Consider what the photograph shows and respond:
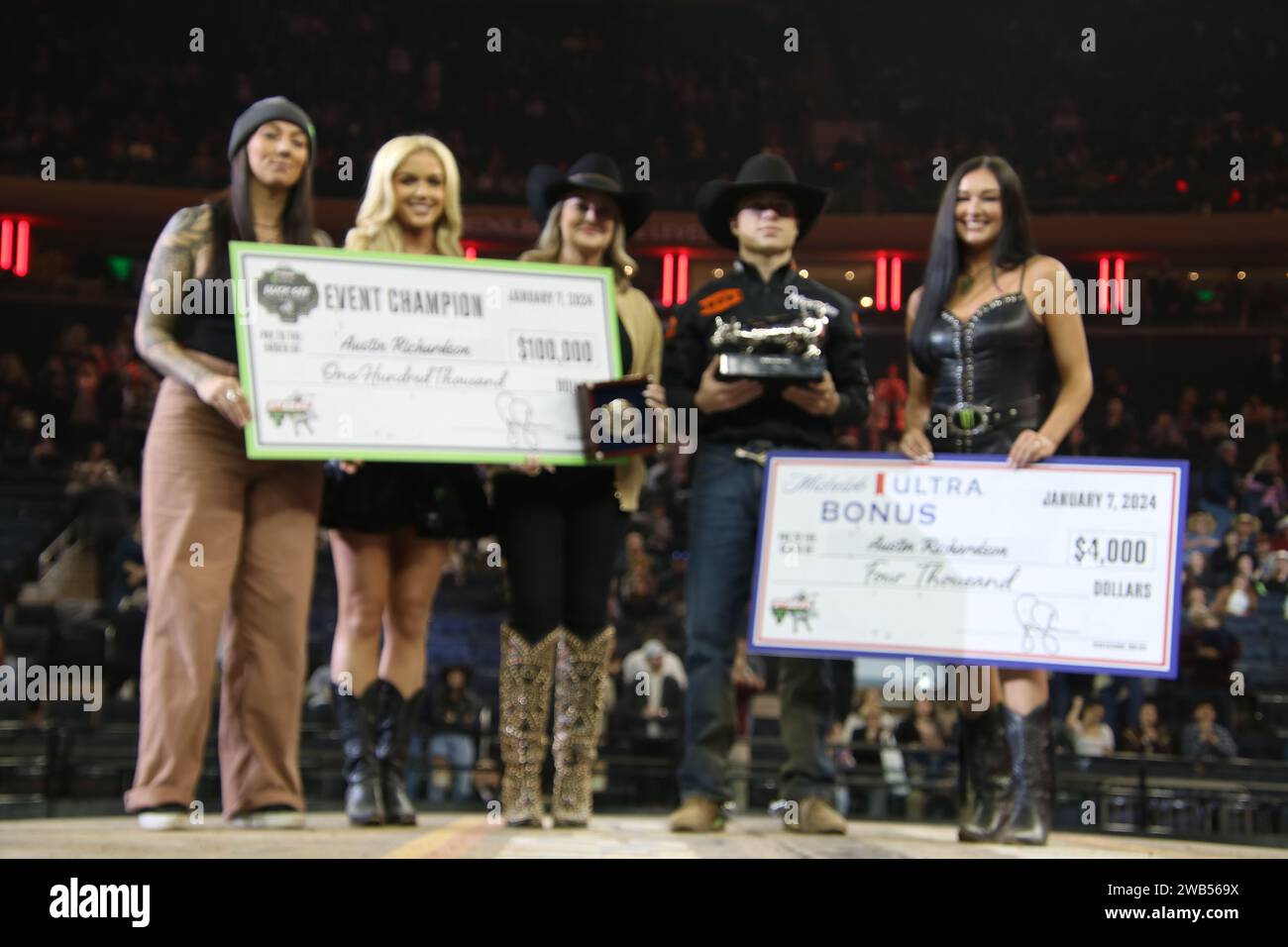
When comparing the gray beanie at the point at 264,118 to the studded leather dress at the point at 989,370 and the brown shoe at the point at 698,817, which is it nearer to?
the studded leather dress at the point at 989,370

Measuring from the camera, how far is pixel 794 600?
3893 millimetres

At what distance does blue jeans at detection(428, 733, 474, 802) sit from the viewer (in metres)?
6.68

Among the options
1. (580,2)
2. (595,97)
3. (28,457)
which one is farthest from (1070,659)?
(580,2)

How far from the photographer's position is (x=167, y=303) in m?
3.56

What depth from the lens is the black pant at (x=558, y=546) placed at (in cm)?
383

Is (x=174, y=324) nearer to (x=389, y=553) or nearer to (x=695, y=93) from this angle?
(x=389, y=553)

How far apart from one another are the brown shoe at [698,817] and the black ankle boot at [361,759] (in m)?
0.75

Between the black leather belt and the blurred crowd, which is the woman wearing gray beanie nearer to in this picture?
the black leather belt

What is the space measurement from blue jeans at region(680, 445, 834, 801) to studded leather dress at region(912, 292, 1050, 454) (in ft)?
1.80

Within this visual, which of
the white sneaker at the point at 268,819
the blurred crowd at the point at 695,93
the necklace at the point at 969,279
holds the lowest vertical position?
the white sneaker at the point at 268,819

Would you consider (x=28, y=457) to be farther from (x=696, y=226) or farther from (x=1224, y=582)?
(x=1224, y=582)

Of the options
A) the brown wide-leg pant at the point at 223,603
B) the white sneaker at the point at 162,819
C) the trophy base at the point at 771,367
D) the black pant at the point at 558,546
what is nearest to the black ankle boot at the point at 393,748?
the brown wide-leg pant at the point at 223,603

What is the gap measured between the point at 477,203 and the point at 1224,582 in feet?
27.9

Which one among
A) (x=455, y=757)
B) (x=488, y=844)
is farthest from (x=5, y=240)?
(x=488, y=844)
